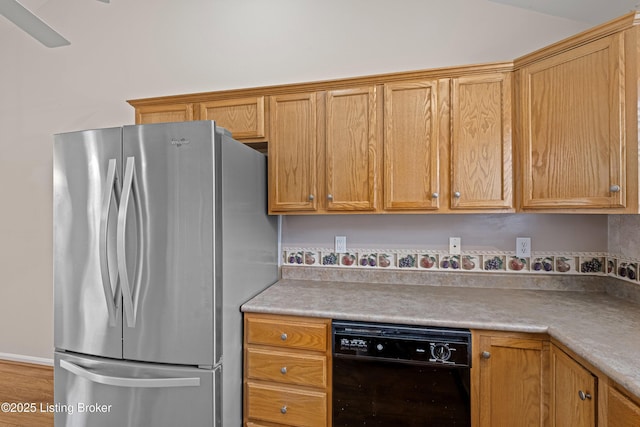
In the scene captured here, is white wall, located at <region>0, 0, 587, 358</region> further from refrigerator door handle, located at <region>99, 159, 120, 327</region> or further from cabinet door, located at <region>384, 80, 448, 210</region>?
refrigerator door handle, located at <region>99, 159, 120, 327</region>

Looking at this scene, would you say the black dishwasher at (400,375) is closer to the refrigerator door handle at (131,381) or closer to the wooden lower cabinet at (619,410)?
the wooden lower cabinet at (619,410)

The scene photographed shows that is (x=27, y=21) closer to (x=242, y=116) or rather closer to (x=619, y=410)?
(x=242, y=116)

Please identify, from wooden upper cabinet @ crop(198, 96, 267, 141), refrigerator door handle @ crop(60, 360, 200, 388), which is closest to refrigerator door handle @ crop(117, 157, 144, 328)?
refrigerator door handle @ crop(60, 360, 200, 388)

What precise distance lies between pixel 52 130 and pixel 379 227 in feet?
9.87

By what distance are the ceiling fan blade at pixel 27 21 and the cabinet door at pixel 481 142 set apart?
7.04 feet

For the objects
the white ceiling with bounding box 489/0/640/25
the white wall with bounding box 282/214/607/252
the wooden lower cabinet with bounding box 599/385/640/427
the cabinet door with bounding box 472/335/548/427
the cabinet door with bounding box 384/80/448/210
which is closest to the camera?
the wooden lower cabinet with bounding box 599/385/640/427

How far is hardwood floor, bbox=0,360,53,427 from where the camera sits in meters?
2.08

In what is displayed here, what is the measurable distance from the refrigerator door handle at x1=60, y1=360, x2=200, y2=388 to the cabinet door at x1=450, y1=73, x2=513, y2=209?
1.63 m

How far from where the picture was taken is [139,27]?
2.61 m

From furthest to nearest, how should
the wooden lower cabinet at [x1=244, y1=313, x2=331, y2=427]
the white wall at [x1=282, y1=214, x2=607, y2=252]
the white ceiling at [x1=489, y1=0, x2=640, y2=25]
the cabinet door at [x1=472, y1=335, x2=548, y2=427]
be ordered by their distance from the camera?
the white wall at [x1=282, y1=214, x2=607, y2=252], the white ceiling at [x1=489, y1=0, x2=640, y2=25], the wooden lower cabinet at [x1=244, y1=313, x2=331, y2=427], the cabinet door at [x1=472, y1=335, x2=548, y2=427]

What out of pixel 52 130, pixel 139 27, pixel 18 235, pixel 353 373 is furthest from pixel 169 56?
pixel 353 373

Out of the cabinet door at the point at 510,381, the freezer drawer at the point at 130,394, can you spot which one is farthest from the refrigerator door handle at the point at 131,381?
the cabinet door at the point at 510,381

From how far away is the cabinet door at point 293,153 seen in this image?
1.90 m

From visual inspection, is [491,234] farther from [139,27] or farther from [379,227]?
[139,27]
